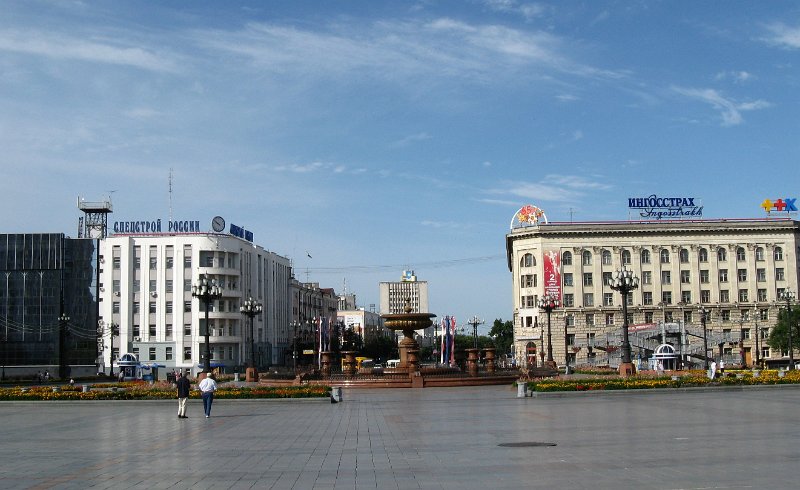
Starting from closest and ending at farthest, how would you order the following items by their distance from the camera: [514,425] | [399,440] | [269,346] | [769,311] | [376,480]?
1. [376,480]
2. [399,440]
3. [514,425]
4. [769,311]
5. [269,346]

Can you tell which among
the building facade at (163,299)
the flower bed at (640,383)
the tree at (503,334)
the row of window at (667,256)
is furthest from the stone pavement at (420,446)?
the tree at (503,334)

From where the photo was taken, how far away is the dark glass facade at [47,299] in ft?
286

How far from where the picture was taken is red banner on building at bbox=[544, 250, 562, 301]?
102 meters

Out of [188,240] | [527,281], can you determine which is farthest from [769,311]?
[188,240]

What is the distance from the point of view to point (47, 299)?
88.8m

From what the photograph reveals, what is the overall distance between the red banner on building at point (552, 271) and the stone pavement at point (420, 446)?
2825 inches

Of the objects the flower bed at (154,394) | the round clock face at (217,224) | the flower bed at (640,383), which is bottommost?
the flower bed at (154,394)

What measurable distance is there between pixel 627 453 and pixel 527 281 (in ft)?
297

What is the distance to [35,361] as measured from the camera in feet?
285

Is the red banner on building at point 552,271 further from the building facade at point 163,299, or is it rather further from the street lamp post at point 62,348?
the street lamp post at point 62,348

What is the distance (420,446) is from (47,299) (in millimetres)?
80386

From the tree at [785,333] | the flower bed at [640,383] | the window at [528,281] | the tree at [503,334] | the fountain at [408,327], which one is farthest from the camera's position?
the tree at [503,334]

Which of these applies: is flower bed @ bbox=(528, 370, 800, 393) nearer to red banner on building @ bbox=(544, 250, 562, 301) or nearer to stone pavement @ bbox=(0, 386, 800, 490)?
stone pavement @ bbox=(0, 386, 800, 490)

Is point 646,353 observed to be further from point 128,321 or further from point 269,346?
point 128,321
